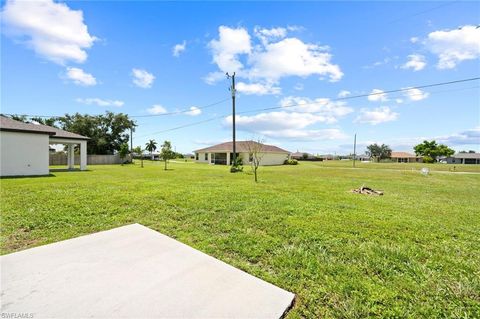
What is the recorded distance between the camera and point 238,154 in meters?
34.0

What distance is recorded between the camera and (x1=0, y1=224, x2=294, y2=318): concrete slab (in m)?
2.13

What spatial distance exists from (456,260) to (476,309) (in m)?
1.33

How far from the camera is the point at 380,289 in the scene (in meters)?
2.58

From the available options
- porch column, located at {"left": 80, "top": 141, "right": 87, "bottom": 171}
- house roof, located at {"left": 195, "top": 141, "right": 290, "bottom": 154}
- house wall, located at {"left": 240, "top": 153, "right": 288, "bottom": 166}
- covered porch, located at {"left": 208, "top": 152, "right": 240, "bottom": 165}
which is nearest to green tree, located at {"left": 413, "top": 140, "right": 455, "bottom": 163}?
house wall, located at {"left": 240, "top": 153, "right": 288, "bottom": 166}

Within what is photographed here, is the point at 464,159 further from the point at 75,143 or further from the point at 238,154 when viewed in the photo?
the point at 75,143

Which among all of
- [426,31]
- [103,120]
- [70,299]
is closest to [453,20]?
[426,31]

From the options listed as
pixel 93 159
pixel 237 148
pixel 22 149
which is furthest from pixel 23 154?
pixel 237 148

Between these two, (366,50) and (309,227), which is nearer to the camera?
(309,227)

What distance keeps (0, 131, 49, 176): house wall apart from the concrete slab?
48.8 feet

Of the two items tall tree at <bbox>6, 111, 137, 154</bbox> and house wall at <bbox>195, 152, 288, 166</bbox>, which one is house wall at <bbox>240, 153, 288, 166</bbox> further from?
tall tree at <bbox>6, 111, 137, 154</bbox>

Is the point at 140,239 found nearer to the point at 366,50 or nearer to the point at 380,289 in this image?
the point at 380,289

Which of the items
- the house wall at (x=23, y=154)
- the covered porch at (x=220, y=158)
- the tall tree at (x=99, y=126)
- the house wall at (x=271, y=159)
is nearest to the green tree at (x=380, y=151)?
the house wall at (x=271, y=159)

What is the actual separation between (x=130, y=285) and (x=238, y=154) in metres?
31.5

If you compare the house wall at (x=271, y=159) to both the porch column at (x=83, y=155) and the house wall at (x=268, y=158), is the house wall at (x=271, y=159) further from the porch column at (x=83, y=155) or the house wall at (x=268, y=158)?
the porch column at (x=83, y=155)
